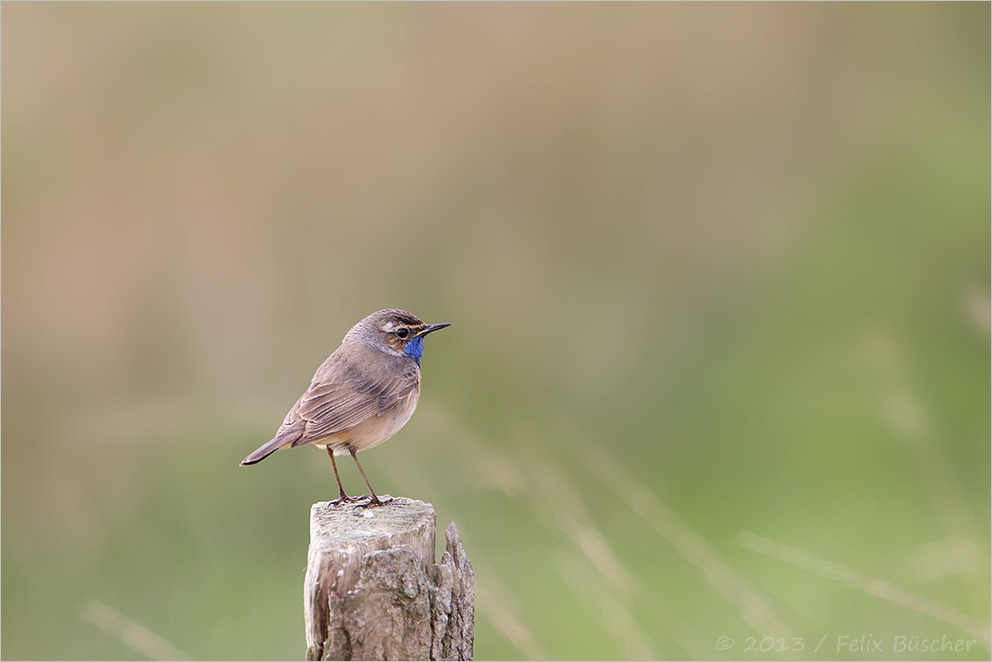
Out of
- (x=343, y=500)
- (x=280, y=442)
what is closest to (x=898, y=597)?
(x=343, y=500)

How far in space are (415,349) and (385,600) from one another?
167 centimetres

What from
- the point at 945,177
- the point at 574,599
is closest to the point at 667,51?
the point at 945,177

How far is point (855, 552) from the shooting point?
4840mm

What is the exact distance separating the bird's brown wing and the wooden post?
2.61ft

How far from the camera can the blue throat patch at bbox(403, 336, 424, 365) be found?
13.3 ft

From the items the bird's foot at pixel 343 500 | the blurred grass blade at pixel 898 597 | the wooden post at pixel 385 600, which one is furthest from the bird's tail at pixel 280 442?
the blurred grass blade at pixel 898 597

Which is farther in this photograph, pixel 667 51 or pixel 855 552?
pixel 667 51

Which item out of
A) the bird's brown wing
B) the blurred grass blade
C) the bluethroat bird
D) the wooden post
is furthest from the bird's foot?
the blurred grass blade

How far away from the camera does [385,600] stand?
256 cm

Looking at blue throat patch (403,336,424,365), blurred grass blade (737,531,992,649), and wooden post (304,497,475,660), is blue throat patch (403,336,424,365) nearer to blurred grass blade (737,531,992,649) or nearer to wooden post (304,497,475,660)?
wooden post (304,497,475,660)

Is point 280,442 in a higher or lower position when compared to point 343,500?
higher

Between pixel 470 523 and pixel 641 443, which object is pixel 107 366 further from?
pixel 641 443

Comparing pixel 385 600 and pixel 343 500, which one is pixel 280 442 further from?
pixel 385 600

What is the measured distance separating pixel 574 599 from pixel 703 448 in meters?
1.60
